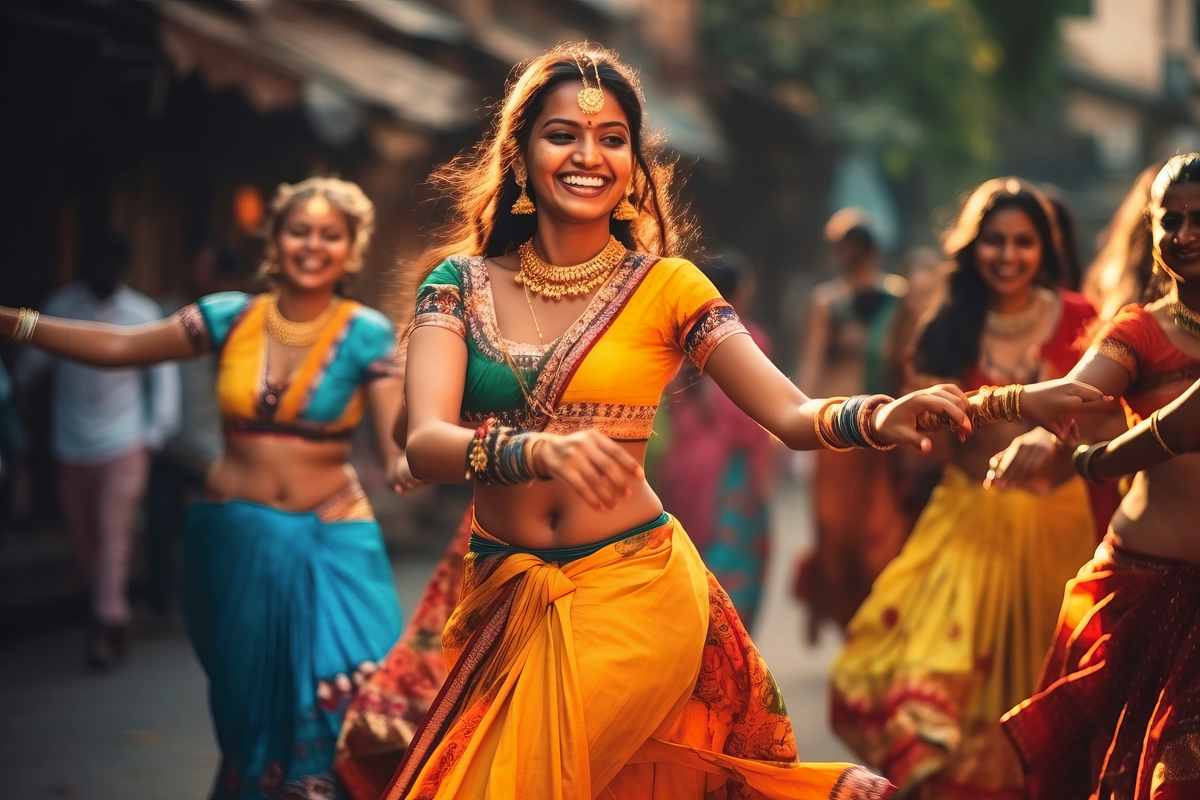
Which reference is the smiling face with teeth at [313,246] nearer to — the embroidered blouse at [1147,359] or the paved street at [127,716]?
the paved street at [127,716]

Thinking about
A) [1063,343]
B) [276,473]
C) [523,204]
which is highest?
Result: [523,204]

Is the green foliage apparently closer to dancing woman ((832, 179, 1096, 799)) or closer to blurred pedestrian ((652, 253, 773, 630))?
Result: blurred pedestrian ((652, 253, 773, 630))

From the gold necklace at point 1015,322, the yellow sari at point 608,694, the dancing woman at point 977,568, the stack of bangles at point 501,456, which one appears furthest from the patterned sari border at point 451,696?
the gold necklace at point 1015,322

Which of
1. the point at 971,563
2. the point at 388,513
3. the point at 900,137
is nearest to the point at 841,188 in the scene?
the point at 900,137

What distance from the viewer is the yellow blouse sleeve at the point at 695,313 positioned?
341 cm

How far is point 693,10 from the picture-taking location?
22.9 m

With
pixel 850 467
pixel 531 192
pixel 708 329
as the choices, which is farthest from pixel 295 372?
pixel 850 467

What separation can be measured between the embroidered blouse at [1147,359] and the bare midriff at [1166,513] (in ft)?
0.59

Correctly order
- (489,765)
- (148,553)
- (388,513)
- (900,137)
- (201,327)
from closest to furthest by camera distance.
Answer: (489,765)
(201,327)
(148,553)
(388,513)
(900,137)

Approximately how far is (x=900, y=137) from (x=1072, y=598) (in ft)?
59.8

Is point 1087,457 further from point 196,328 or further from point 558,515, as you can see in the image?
point 196,328

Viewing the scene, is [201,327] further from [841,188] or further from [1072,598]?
[841,188]

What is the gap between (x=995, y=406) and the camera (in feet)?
10.9

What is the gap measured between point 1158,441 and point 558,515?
141 centimetres
